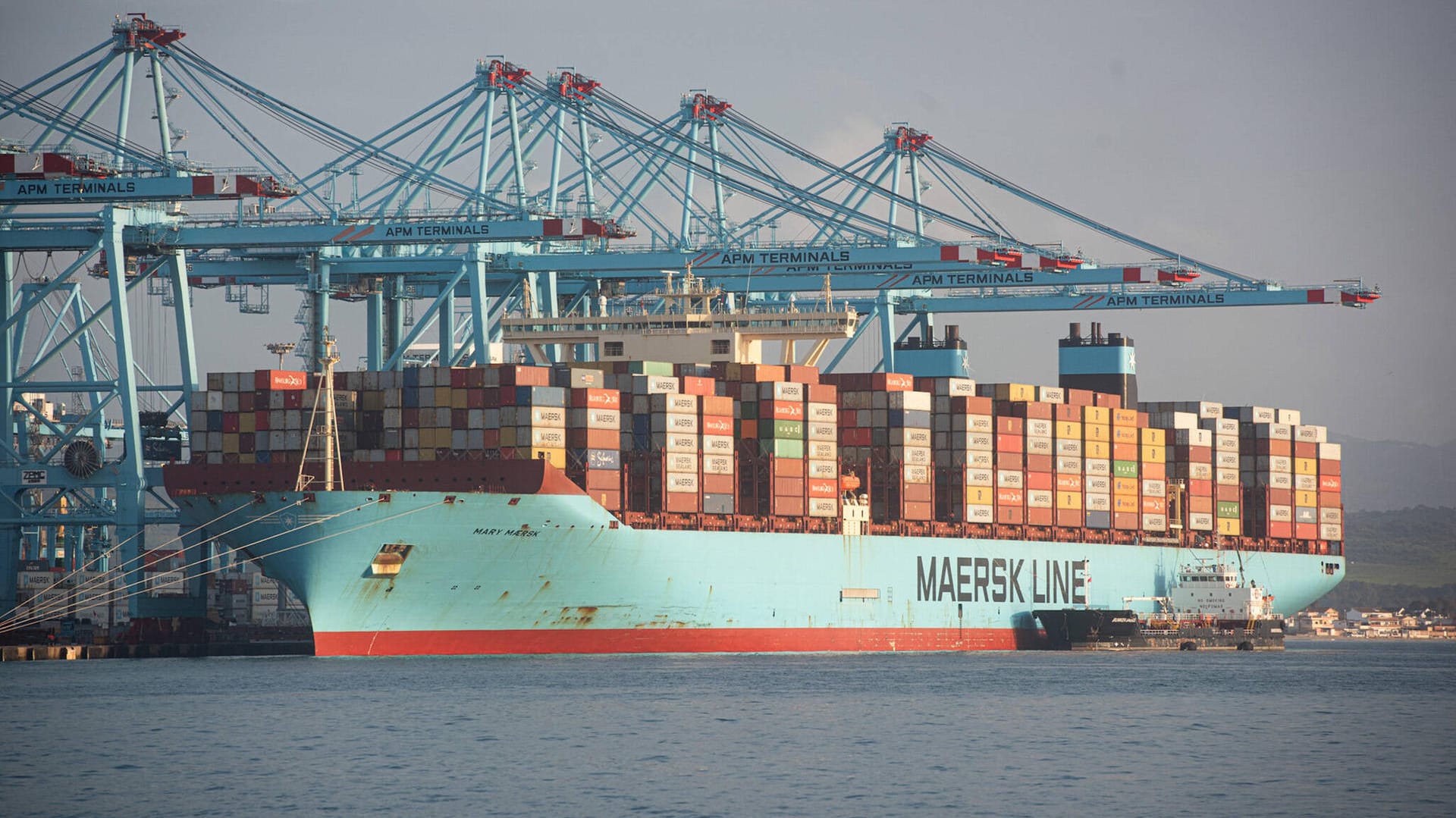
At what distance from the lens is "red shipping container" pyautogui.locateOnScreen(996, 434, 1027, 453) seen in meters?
66.5

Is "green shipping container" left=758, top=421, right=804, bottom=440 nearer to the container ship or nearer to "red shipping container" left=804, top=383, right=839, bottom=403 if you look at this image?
the container ship

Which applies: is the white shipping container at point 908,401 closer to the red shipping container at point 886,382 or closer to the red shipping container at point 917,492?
the red shipping container at point 886,382

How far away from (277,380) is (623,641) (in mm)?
12121

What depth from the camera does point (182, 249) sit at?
64.0 metres

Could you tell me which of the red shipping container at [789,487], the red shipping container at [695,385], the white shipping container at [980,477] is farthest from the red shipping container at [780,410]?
the white shipping container at [980,477]

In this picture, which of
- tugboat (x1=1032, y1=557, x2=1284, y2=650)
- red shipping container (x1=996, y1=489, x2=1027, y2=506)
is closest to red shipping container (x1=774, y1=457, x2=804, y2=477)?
red shipping container (x1=996, y1=489, x2=1027, y2=506)

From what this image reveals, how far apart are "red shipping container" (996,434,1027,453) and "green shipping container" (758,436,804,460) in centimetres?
881

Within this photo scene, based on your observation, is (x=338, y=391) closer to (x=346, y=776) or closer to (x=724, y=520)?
(x=724, y=520)

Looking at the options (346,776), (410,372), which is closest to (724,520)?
(410,372)

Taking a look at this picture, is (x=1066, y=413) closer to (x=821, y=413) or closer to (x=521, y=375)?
(x=821, y=413)

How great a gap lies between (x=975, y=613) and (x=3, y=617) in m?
31.5

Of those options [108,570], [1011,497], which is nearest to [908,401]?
[1011,497]

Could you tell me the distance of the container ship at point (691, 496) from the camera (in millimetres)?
53531

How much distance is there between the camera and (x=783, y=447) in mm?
60188
